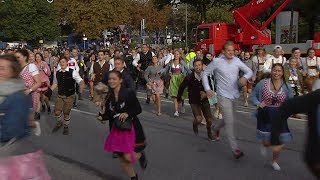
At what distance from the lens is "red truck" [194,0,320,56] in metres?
25.9

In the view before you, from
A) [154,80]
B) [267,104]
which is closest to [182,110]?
[154,80]

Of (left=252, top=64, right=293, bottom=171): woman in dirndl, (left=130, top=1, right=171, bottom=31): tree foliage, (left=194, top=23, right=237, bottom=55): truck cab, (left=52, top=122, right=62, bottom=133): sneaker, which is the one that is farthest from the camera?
(left=130, top=1, right=171, bottom=31): tree foliage

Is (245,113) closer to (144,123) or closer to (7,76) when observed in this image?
(144,123)

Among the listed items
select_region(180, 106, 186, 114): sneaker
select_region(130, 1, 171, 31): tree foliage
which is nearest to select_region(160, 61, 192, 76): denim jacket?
select_region(180, 106, 186, 114): sneaker

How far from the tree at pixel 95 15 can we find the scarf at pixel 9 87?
51.0 meters

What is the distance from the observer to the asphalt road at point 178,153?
674cm

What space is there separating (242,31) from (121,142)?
21.6 metres

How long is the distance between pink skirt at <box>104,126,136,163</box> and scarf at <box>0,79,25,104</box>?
85.7 inches

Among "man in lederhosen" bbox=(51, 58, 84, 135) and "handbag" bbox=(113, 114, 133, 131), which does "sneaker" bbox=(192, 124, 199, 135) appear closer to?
"man in lederhosen" bbox=(51, 58, 84, 135)

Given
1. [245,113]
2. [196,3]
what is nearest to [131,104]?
[245,113]

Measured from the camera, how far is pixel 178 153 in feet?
26.6

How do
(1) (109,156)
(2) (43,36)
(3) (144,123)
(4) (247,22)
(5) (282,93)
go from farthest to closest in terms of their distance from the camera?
(2) (43,36) → (4) (247,22) → (3) (144,123) → (1) (109,156) → (5) (282,93)

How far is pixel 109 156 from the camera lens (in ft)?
26.3

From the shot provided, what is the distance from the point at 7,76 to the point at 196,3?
126 feet
